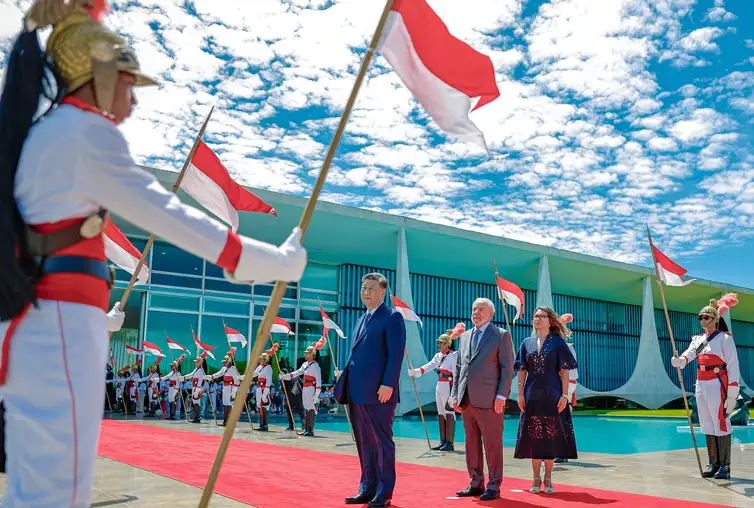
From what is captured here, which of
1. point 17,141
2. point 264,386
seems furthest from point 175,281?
point 17,141

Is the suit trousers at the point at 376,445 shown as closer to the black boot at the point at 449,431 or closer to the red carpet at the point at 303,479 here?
the red carpet at the point at 303,479

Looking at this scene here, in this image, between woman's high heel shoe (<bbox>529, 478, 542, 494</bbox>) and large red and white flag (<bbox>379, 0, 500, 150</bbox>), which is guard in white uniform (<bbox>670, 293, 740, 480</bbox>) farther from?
large red and white flag (<bbox>379, 0, 500, 150</bbox>)

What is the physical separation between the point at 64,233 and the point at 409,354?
2081cm

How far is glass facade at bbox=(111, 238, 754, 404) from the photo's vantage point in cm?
2328

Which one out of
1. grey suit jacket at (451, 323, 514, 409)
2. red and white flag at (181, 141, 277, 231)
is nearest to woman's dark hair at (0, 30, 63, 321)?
red and white flag at (181, 141, 277, 231)

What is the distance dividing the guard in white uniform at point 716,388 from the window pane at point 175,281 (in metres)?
19.1

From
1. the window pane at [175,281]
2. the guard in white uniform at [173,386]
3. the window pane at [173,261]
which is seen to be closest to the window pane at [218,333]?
the window pane at [175,281]

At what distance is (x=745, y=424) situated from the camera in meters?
18.3

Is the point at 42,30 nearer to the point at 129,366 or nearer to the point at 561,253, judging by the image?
the point at 129,366

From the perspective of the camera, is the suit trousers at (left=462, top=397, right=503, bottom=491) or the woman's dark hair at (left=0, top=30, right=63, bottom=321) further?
the suit trousers at (left=462, top=397, right=503, bottom=491)

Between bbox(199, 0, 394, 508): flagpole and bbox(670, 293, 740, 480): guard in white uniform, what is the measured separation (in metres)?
5.67

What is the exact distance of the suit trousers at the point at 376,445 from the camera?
16.5 feet

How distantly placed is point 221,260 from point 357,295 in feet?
86.4

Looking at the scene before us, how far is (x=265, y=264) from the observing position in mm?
1911
